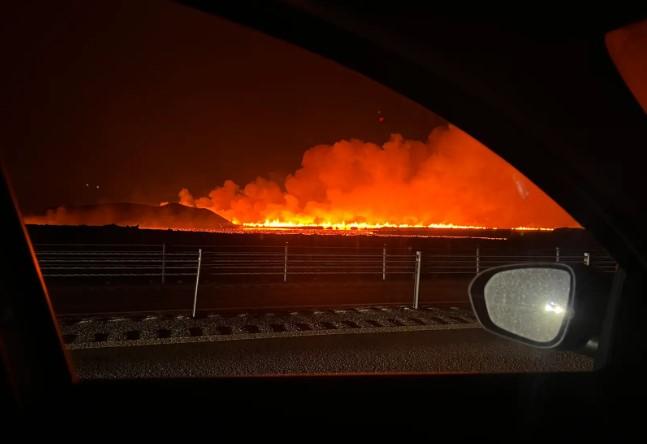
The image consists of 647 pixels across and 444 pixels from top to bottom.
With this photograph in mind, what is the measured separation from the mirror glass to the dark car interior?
0.65 ft

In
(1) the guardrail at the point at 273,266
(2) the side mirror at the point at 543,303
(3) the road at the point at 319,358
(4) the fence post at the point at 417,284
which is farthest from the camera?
(1) the guardrail at the point at 273,266

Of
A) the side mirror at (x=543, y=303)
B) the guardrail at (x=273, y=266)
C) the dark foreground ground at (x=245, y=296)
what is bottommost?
the dark foreground ground at (x=245, y=296)

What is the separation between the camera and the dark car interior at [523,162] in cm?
195

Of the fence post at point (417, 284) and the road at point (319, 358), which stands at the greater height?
the fence post at point (417, 284)

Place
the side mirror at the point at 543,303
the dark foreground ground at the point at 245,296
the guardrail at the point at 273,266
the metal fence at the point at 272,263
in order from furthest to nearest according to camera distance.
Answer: the metal fence at the point at 272,263, the guardrail at the point at 273,266, the dark foreground ground at the point at 245,296, the side mirror at the point at 543,303

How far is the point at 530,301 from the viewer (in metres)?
2.10

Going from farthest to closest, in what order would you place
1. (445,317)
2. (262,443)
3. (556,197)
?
(445,317), (556,197), (262,443)

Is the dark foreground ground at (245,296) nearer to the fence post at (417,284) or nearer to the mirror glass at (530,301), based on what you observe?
the fence post at (417,284)

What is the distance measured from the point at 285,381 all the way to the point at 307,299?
11.5m

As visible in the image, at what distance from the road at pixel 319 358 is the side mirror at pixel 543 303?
4.20 meters

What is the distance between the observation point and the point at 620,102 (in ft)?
7.06

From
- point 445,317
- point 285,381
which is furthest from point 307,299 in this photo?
point 285,381

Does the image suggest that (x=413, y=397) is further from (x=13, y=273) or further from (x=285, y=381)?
(x=13, y=273)

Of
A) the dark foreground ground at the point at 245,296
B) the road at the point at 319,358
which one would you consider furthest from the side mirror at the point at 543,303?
the dark foreground ground at the point at 245,296
